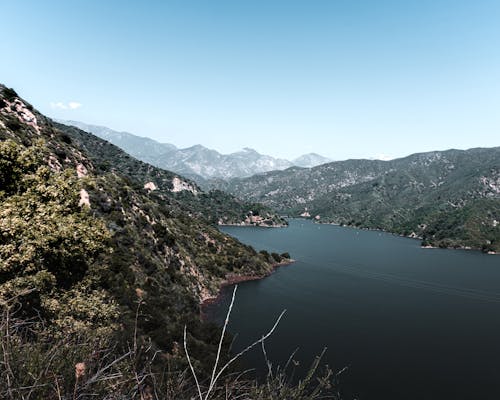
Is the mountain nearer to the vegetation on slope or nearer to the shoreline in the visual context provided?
the vegetation on slope

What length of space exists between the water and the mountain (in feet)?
51.8

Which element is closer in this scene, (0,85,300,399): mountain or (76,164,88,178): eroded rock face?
(0,85,300,399): mountain

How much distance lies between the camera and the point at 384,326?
8844cm

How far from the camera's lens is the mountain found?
5859 mm

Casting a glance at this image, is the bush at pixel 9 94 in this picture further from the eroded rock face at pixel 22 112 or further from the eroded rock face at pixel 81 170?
the eroded rock face at pixel 81 170

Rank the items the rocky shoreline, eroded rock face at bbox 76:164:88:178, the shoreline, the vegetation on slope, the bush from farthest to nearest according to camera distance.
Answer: the rocky shoreline → the shoreline → the bush → eroded rock face at bbox 76:164:88:178 → the vegetation on slope

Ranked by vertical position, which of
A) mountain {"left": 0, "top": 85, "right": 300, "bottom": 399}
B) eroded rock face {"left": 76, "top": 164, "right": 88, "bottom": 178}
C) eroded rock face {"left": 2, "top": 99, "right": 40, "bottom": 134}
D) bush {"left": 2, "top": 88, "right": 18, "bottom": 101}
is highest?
bush {"left": 2, "top": 88, "right": 18, "bottom": 101}

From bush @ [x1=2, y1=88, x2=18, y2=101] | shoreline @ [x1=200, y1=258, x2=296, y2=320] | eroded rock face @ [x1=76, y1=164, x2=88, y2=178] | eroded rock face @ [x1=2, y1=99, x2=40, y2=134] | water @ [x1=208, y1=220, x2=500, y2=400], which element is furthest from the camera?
shoreline @ [x1=200, y1=258, x2=296, y2=320]

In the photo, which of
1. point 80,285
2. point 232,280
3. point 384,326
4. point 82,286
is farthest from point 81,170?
point 384,326

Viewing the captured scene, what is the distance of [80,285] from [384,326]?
80627mm

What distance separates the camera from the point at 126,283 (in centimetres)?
5609

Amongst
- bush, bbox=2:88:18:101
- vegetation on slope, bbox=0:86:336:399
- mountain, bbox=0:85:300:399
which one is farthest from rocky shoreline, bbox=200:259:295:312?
bush, bbox=2:88:18:101

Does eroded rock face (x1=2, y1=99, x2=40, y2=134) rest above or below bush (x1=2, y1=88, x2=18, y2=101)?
below

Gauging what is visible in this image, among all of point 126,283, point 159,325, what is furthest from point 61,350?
point 126,283
